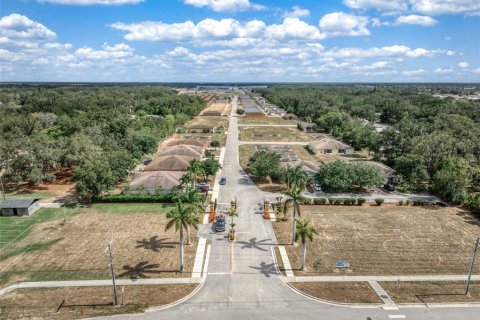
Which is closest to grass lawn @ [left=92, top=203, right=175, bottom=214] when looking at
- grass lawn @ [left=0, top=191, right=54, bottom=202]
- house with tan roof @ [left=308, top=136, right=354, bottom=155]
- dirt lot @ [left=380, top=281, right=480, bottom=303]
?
grass lawn @ [left=0, top=191, right=54, bottom=202]

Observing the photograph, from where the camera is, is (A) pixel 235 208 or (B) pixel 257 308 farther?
(A) pixel 235 208

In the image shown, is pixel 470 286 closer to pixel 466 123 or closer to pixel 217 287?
pixel 217 287

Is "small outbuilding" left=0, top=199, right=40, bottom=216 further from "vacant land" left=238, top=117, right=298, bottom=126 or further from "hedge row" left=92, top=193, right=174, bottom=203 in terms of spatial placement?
"vacant land" left=238, top=117, right=298, bottom=126

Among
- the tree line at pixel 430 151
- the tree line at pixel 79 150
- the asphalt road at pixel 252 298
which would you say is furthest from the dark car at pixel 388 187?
the tree line at pixel 79 150

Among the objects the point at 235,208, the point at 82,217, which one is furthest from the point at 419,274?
the point at 82,217

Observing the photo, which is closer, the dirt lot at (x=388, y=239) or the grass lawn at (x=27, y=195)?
the dirt lot at (x=388, y=239)

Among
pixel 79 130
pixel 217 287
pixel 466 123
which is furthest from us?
pixel 466 123

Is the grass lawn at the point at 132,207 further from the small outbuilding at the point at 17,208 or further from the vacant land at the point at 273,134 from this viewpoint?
the vacant land at the point at 273,134
